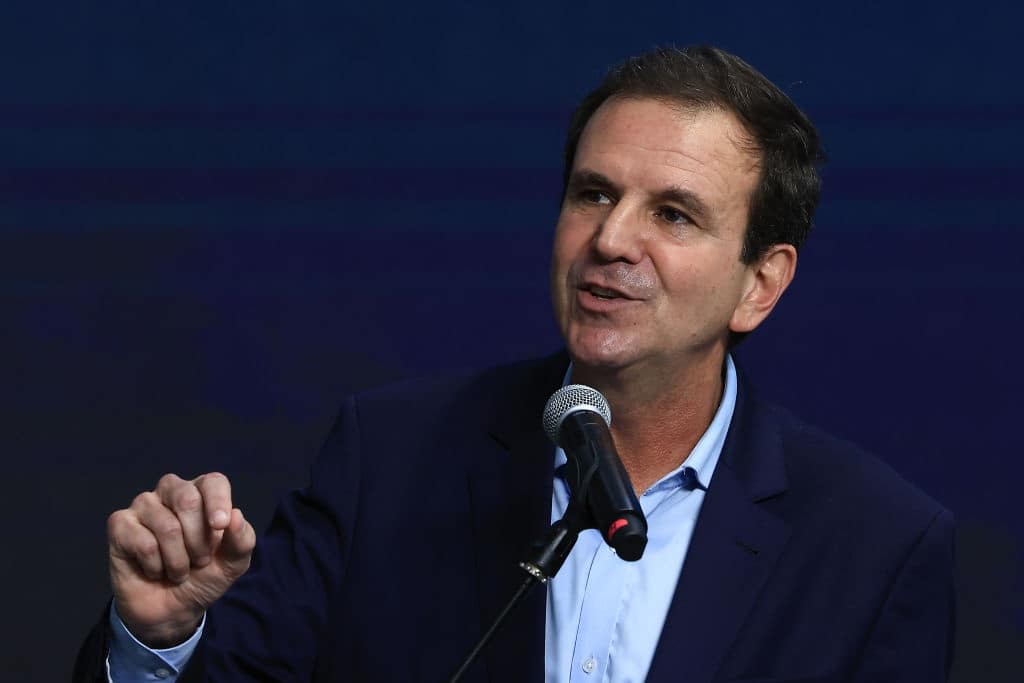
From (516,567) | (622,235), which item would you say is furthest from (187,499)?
(622,235)

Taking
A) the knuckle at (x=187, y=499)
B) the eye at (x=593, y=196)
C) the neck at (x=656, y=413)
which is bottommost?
the knuckle at (x=187, y=499)

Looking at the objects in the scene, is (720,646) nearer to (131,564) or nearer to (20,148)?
(131,564)

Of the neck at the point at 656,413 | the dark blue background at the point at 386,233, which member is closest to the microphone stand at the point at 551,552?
the neck at the point at 656,413

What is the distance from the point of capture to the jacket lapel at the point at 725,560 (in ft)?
6.26

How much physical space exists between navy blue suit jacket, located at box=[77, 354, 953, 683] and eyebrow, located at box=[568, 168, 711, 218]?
0.31 meters

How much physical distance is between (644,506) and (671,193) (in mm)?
407

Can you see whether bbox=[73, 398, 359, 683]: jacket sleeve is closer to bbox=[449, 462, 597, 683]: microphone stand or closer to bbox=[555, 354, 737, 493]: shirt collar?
bbox=[555, 354, 737, 493]: shirt collar

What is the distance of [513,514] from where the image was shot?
202 cm

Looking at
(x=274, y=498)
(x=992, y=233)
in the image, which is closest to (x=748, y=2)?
(x=992, y=233)

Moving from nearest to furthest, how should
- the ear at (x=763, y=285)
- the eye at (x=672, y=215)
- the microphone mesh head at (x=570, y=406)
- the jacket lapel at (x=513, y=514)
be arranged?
1. the microphone mesh head at (x=570, y=406)
2. the jacket lapel at (x=513, y=514)
3. the eye at (x=672, y=215)
4. the ear at (x=763, y=285)

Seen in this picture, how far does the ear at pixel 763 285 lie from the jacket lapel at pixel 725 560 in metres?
0.15

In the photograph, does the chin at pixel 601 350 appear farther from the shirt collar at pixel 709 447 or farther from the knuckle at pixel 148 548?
the knuckle at pixel 148 548

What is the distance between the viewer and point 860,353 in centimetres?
274

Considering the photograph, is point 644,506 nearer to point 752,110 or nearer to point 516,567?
point 516,567
